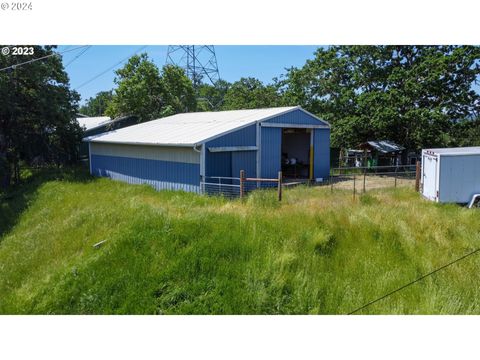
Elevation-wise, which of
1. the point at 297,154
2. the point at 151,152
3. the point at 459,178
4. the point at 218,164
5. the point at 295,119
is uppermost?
the point at 295,119

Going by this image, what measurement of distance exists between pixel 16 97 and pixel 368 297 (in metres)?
20.9

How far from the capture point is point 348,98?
80.2 feet

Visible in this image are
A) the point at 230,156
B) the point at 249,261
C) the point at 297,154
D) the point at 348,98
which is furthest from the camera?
the point at 348,98

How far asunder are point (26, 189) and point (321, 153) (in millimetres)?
15245

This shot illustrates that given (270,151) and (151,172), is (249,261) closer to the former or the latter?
(270,151)

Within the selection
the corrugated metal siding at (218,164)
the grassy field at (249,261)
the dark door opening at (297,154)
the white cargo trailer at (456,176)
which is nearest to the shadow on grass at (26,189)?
the grassy field at (249,261)

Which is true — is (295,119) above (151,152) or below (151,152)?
above

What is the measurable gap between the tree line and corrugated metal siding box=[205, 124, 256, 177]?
10.4m

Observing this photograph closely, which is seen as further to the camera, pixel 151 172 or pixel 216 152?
pixel 151 172

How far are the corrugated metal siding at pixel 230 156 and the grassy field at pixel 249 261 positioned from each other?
336 centimetres

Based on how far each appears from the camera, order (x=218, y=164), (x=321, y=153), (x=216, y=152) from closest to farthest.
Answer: (x=216, y=152) → (x=218, y=164) → (x=321, y=153)

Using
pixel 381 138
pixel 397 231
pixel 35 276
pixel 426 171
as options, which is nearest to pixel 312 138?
pixel 426 171

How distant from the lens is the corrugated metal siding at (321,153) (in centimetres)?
1911

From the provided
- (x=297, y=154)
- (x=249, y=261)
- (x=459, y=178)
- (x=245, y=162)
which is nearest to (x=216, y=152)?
(x=245, y=162)
